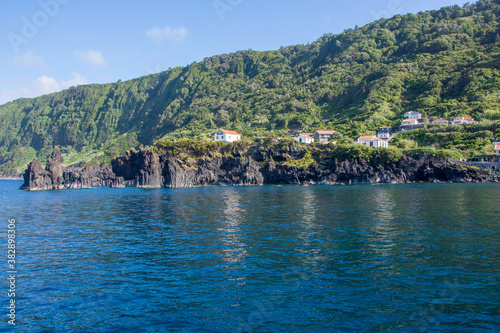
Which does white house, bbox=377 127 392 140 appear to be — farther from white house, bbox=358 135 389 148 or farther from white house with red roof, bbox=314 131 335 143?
white house with red roof, bbox=314 131 335 143

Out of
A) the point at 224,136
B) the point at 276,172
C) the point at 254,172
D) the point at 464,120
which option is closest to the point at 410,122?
the point at 464,120

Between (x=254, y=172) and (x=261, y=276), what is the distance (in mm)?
100888

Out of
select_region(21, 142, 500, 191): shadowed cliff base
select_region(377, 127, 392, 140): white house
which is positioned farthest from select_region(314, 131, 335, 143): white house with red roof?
select_region(21, 142, 500, 191): shadowed cliff base

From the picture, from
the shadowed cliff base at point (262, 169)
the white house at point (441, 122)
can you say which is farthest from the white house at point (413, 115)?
the shadowed cliff base at point (262, 169)

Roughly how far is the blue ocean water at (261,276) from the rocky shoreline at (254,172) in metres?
76.6

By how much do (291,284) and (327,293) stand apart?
2260 millimetres

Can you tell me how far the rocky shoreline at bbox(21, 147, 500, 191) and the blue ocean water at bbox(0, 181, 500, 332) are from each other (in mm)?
76552

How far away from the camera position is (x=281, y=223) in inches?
1563

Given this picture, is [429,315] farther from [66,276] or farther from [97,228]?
[97,228]

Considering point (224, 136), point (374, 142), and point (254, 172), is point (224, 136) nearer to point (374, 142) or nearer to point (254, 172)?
point (254, 172)

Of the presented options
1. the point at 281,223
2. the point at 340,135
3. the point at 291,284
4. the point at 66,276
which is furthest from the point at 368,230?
the point at 340,135

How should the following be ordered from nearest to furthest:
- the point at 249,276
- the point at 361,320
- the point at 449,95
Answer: the point at 361,320, the point at 249,276, the point at 449,95

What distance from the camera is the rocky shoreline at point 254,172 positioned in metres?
112
